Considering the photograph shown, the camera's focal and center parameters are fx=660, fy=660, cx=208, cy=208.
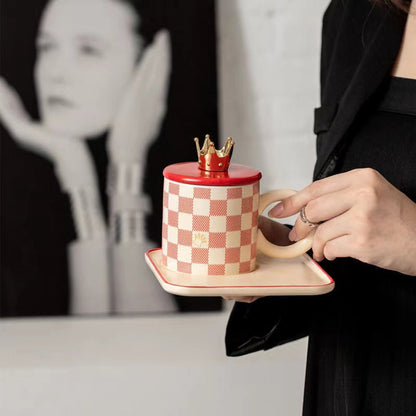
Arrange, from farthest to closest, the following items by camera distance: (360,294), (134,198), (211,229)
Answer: (134,198), (360,294), (211,229)

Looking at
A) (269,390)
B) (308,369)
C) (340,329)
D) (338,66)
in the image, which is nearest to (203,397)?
(269,390)

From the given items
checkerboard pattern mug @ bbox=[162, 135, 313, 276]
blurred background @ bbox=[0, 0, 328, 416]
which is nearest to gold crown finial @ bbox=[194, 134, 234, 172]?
checkerboard pattern mug @ bbox=[162, 135, 313, 276]

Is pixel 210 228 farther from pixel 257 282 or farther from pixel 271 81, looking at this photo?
pixel 271 81

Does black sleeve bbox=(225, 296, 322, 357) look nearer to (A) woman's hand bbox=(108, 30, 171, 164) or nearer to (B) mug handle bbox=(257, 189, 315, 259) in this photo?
(B) mug handle bbox=(257, 189, 315, 259)

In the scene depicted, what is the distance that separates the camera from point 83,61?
158 cm

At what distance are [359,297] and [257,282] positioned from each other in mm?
216

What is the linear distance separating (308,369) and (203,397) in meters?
0.61

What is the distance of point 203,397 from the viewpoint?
1521 millimetres

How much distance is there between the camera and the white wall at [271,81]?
1.65 metres

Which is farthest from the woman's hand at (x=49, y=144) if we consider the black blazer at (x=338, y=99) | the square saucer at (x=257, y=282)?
the square saucer at (x=257, y=282)

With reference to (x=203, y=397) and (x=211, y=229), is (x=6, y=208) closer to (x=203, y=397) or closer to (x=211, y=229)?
(x=203, y=397)

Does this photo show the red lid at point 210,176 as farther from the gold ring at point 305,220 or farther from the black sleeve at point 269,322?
the black sleeve at point 269,322

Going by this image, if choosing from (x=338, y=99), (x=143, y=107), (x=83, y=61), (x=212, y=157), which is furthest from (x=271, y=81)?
(x=212, y=157)

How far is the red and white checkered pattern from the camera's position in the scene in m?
0.72
